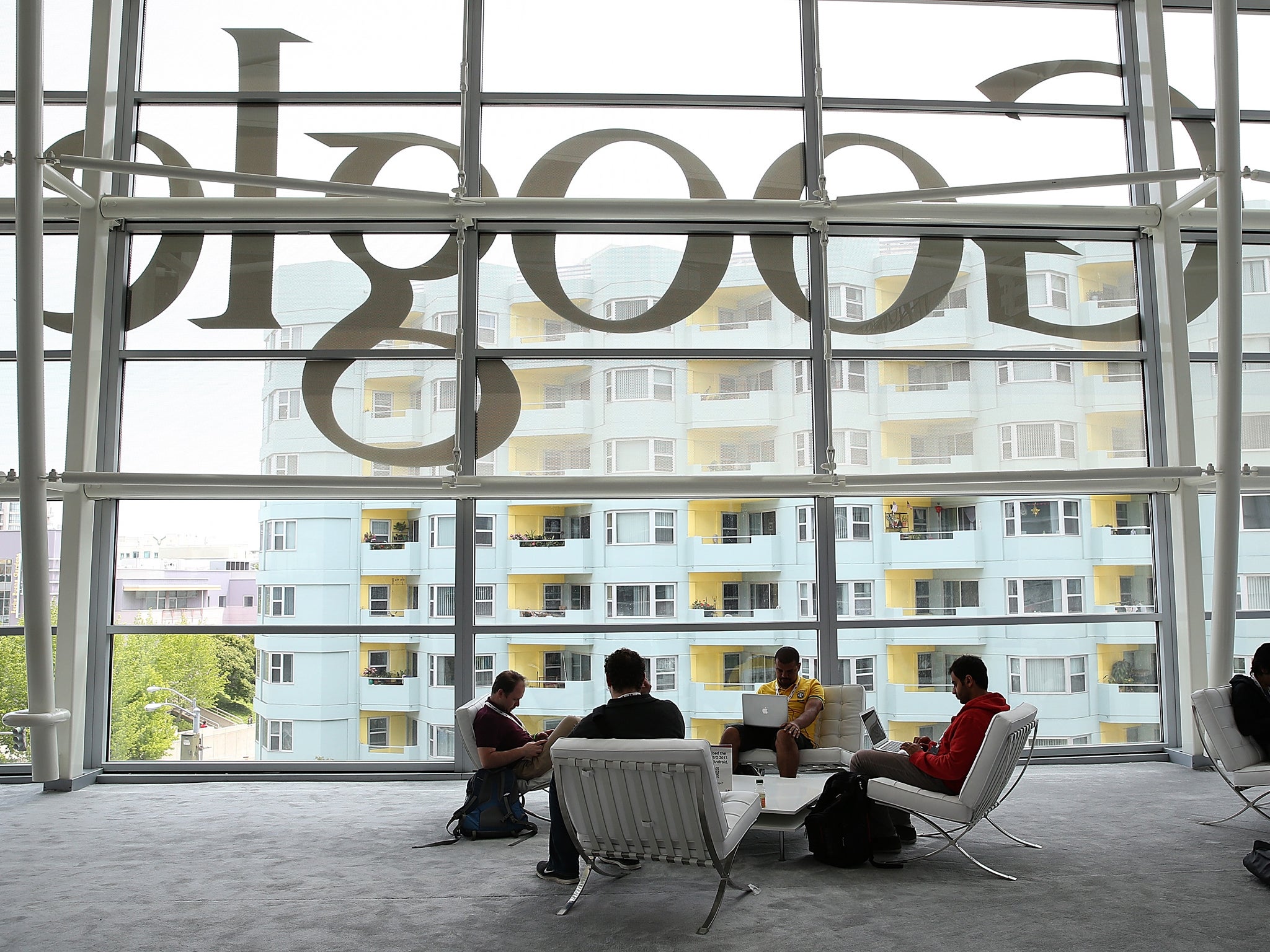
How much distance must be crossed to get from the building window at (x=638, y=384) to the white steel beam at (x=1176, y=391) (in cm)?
430

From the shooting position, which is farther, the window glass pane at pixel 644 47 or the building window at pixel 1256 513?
the window glass pane at pixel 644 47

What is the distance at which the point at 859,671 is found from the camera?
788cm

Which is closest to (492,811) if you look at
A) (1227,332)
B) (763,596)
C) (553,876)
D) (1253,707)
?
(553,876)

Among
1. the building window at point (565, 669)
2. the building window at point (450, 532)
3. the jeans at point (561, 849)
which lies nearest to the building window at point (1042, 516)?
the building window at point (565, 669)

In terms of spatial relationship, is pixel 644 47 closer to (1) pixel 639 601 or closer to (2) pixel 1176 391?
(1) pixel 639 601

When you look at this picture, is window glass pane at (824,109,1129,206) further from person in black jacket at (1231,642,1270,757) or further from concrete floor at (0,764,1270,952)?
concrete floor at (0,764,1270,952)

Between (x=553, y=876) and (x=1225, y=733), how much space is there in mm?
4049

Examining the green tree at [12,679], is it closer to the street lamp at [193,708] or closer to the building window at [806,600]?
the street lamp at [193,708]

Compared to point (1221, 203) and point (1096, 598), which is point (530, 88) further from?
point (1096, 598)

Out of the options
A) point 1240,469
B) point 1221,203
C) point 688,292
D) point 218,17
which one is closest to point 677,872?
point 688,292

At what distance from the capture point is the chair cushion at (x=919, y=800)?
15.6 feet

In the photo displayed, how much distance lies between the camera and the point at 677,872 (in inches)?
189

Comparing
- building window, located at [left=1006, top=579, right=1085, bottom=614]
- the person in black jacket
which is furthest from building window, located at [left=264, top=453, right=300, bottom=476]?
the person in black jacket

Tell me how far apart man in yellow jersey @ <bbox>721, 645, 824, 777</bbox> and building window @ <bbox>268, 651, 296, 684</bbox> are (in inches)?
145
